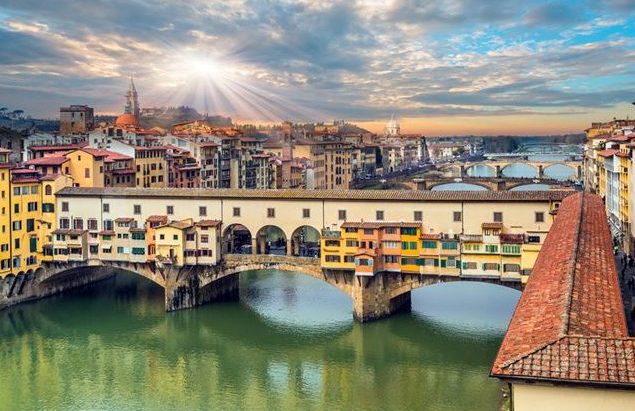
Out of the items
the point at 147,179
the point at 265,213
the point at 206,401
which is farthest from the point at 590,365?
the point at 147,179

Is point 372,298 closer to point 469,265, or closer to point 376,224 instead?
point 376,224

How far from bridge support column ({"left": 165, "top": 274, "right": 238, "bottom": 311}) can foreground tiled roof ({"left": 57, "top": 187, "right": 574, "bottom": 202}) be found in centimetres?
330

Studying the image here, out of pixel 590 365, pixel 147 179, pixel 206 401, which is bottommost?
pixel 206 401

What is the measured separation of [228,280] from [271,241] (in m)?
12.6

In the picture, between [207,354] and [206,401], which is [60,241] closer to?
[207,354]

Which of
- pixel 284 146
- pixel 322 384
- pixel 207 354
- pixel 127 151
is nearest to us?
pixel 322 384

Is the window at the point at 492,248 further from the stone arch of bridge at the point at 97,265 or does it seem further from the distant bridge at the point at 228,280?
the stone arch of bridge at the point at 97,265

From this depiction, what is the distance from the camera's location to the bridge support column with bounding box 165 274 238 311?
26719 millimetres

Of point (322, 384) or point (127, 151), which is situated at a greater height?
point (127, 151)

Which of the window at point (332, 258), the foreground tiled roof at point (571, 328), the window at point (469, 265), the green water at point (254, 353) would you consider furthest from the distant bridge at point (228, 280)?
the foreground tiled roof at point (571, 328)

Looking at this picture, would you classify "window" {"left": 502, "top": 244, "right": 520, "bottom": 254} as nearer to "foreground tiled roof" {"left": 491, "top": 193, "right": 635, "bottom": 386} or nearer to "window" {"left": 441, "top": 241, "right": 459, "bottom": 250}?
"window" {"left": 441, "top": 241, "right": 459, "bottom": 250}

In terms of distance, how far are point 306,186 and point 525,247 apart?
35.1 metres

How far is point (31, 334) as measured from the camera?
2436cm

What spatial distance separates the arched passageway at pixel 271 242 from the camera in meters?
29.9
